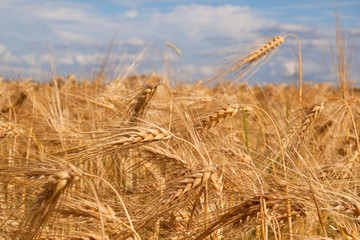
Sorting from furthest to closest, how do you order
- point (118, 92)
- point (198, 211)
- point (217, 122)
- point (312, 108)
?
point (118, 92) → point (312, 108) → point (217, 122) → point (198, 211)

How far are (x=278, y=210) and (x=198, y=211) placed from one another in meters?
0.35

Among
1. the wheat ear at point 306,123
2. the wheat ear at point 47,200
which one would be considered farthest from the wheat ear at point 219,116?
the wheat ear at point 47,200

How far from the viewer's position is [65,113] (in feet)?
11.7

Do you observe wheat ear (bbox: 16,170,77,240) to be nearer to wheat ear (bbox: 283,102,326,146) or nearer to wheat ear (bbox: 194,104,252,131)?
wheat ear (bbox: 194,104,252,131)

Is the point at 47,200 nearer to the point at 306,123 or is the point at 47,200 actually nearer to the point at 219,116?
the point at 219,116

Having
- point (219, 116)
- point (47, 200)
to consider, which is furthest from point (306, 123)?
point (47, 200)

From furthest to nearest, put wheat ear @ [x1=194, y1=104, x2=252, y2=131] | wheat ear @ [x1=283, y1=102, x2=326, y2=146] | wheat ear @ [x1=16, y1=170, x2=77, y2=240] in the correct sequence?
1. wheat ear @ [x1=283, y1=102, x2=326, y2=146]
2. wheat ear @ [x1=194, y1=104, x2=252, y2=131]
3. wheat ear @ [x1=16, y1=170, x2=77, y2=240]

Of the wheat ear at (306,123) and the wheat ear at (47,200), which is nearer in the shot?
the wheat ear at (47,200)

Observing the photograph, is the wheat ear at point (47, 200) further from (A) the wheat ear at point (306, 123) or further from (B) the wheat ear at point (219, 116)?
(A) the wheat ear at point (306, 123)

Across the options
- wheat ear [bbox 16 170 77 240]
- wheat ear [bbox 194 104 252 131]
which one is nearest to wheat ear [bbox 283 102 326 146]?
wheat ear [bbox 194 104 252 131]

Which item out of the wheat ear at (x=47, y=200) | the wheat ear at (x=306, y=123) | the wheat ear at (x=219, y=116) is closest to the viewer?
the wheat ear at (x=47, y=200)

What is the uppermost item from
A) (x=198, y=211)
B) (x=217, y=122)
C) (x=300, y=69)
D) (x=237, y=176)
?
(x=300, y=69)

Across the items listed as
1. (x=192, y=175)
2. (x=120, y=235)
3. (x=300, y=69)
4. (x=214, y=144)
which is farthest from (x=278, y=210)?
(x=300, y=69)

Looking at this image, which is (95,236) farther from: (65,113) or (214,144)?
(65,113)
